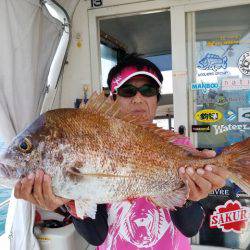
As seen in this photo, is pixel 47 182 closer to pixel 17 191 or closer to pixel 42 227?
pixel 17 191

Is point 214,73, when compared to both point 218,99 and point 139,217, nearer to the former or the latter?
point 218,99

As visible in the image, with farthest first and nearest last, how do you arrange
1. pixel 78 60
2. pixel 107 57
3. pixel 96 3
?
1. pixel 107 57
2. pixel 78 60
3. pixel 96 3

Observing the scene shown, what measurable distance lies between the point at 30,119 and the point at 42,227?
103cm

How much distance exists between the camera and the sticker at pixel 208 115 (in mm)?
3242

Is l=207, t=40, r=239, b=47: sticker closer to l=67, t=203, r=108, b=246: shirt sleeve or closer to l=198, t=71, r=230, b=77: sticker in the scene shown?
l=198, t=71, r=230, b=77: sticker

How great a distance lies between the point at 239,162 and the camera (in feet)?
4.23

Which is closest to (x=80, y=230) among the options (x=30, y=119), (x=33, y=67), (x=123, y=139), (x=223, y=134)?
(x=123, y=139)

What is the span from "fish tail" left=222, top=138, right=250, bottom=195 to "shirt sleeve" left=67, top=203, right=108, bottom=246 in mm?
653

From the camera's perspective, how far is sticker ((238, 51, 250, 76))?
3123 millimetres

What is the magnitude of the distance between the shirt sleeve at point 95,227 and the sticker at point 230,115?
204 centimetres

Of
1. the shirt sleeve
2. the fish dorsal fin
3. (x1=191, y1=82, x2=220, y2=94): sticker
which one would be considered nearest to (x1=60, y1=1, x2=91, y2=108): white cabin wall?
(x1=191, y1=82, x2=220, y2=94): sticker

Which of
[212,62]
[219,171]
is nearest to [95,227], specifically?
[219,171]

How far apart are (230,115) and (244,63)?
1.73 feet

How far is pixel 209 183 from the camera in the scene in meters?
1.31
